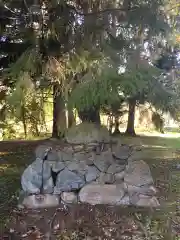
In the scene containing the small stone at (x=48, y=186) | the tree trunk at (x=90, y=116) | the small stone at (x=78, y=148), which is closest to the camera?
the small stone at (x=48, y=186)

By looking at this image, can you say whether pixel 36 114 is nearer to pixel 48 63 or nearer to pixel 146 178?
pixel 48 63

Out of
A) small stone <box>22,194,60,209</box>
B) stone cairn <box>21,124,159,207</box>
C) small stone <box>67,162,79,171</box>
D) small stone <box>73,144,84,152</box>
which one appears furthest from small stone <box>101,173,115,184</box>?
small stone <box>22,194,60,209</box>

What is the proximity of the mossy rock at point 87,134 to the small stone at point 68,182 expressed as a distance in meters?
0.54

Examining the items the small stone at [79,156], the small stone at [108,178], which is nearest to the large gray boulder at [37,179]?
the small stone at [79,156]

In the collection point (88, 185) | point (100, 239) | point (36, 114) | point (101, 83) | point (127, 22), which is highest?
point (127, 22)

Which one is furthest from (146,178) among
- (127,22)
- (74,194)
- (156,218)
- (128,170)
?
(127,22)

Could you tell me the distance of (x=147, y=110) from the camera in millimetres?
5523

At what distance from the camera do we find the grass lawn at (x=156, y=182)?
4.14m

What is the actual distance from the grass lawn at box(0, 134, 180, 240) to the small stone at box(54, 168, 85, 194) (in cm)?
68

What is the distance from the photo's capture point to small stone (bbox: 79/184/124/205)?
187 inches

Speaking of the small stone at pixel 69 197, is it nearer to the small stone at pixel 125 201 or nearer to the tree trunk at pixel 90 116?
the small stone at pixel 125 201

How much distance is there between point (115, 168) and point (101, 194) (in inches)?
18.2

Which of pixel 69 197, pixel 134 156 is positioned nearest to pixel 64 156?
pixel 69 197

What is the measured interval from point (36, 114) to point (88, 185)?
1.52 meters
